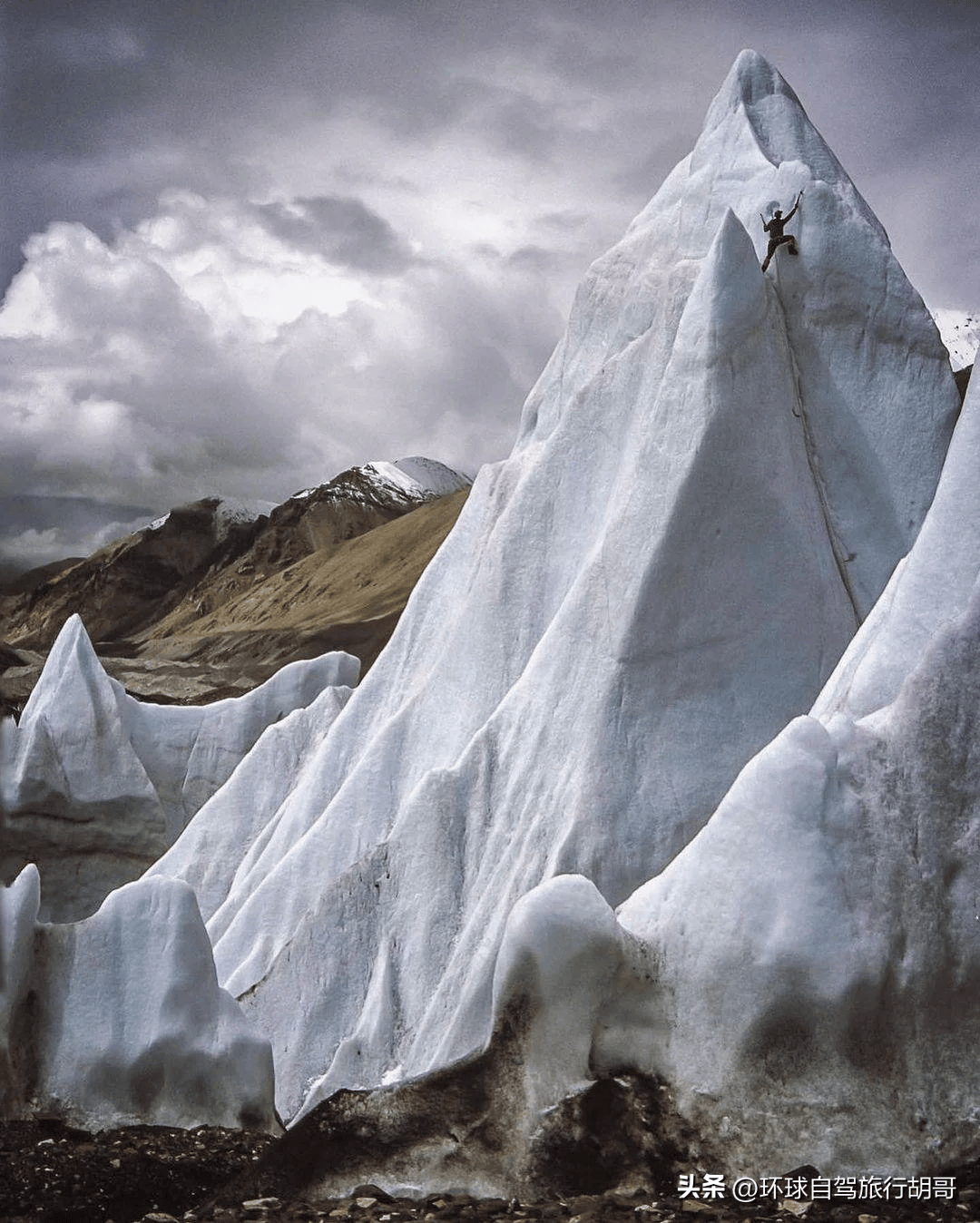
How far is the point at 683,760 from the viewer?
37.7 ft

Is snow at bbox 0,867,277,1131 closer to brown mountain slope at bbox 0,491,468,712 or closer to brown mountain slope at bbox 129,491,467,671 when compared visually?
brown mountain slope at bbox 0,491,468,712

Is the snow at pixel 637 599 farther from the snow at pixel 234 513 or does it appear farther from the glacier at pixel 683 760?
the snow at pixel 234 513

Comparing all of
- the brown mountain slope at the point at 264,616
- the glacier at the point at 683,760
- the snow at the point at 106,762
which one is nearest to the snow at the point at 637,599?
the glacier at the point at 683,760

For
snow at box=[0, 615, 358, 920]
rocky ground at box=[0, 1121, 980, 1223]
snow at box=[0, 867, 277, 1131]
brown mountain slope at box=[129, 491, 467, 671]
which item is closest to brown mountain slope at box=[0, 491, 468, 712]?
brown mountain slope at box=[129, 491, 467, 671]

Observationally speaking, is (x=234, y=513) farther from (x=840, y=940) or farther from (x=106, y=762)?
(x=840, y=940)

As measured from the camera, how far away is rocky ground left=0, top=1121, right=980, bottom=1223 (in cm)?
614

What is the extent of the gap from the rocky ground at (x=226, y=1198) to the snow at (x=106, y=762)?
551 inches

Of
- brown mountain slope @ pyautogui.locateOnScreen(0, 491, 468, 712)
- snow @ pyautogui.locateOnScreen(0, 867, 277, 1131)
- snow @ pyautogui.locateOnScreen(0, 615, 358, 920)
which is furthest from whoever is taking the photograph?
brown mountain slope @ pyautogui.locateOnScreen(0, 491, 468, 712)

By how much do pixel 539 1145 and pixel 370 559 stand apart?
268ft

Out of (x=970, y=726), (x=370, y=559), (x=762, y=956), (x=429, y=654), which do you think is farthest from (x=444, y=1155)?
(x=370, y=559)

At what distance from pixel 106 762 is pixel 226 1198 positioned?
63.9ft

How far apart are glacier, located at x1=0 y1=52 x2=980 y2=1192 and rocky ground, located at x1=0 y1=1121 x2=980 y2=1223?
0.49m

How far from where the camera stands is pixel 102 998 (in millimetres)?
11172

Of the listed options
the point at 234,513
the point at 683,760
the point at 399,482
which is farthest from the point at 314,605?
the point at 683,760
